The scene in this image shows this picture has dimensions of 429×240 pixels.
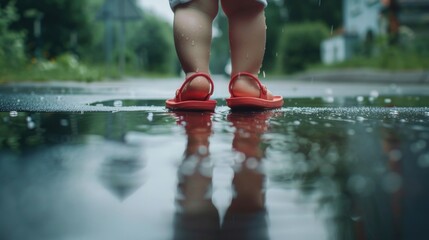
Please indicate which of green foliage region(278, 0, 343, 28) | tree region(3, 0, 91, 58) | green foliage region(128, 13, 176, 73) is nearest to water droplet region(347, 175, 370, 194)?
tree region(3, 0, 91, 58)

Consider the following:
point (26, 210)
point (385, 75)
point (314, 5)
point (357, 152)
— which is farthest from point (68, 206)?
point (314, 5)

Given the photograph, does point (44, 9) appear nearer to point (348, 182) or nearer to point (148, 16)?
point (148, 16)

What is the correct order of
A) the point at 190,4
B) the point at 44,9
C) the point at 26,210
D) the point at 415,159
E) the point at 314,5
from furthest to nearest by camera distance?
the point at 314,5 → the point at 44,9 → the point at 190,4 → the point at 415,159 → the point at 26,210

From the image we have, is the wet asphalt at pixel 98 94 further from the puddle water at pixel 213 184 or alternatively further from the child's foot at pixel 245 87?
the puddle water at pixel 213 184

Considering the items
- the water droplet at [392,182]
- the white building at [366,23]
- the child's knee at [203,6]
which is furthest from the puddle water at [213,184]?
the white building at [366,23]

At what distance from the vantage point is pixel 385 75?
841cm

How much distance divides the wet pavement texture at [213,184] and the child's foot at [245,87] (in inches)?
31.1

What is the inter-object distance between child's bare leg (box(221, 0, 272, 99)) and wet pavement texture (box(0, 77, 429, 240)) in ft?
2.88

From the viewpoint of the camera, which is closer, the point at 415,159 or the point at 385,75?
the point at 415,159

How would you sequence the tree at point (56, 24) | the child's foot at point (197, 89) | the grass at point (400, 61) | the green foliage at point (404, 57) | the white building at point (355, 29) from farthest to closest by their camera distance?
the white building at point (355, 29), the tree at point (56, 24), the green foliage at point (404, 57), the grass at point (400, 61), the child's foot at point (197, 89)

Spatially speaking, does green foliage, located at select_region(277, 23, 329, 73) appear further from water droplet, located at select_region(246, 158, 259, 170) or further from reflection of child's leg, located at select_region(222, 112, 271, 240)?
water droplet, located at select_region(246, 158, 259, 170)

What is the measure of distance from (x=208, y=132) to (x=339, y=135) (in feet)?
1.22

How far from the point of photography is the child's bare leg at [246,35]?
94.1 inches

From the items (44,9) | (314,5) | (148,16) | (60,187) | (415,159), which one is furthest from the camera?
(314,5)
